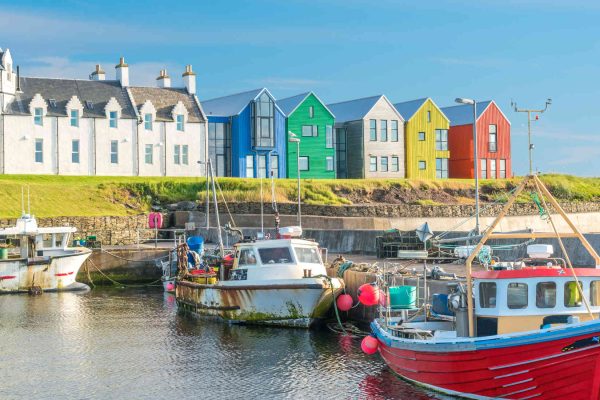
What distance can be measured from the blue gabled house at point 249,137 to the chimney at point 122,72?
257 inches

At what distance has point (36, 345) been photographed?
25.3 m

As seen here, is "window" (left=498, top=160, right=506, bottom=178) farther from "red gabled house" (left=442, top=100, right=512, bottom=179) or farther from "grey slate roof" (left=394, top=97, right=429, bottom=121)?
"grey slate roof" (left=394, top=97, right=429, bottom=121)

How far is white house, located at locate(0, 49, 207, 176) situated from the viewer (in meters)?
57.6

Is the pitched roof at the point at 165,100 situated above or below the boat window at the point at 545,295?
above

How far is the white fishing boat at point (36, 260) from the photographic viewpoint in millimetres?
36906

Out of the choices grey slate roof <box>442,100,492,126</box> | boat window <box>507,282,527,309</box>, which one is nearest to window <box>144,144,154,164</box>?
grey slate roof <box>442,100,492,126</box>

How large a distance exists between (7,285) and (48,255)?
7.24 ft

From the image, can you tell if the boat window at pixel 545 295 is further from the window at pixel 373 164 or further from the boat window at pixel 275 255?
the window at pixel 373 164

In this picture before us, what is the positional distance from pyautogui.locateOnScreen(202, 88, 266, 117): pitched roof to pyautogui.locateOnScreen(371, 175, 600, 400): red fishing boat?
46.7m

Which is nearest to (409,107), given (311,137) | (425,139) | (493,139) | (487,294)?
(425,139)

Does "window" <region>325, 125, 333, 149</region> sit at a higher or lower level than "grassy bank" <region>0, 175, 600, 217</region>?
higher

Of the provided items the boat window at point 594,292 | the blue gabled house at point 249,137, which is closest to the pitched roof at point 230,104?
the blue gabled house at point 249,137

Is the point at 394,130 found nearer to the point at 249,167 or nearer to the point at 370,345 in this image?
the point at 249,167

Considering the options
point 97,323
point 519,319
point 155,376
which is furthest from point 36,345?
point 519,319
